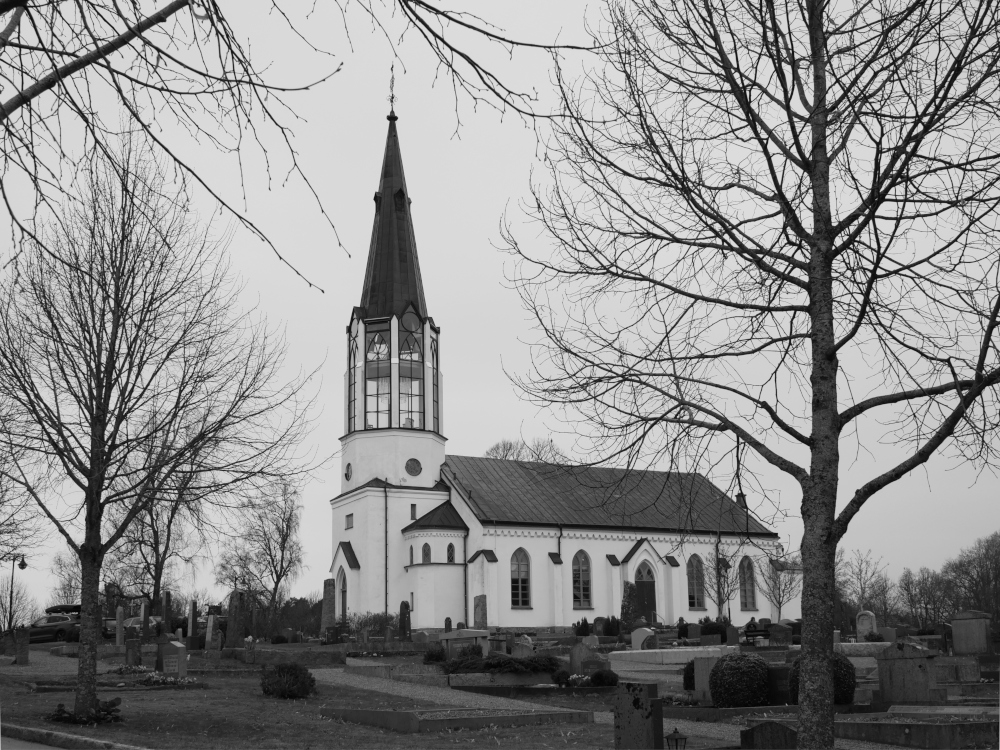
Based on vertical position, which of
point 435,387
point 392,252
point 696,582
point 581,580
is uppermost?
point 392,252

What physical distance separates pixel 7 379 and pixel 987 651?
83.2ft

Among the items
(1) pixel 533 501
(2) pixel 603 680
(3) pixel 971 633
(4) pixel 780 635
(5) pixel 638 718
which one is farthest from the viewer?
(1) pixel 533 501

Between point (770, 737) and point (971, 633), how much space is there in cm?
1944

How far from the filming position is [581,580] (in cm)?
4572

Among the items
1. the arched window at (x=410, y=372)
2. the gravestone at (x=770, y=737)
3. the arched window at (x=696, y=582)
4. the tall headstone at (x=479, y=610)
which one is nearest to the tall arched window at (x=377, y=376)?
the arched window at (x=410, y=372)

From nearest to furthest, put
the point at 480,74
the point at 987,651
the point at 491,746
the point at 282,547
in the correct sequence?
the point at 480,74 → the point at 491,746 → the point at 987,651 → the point at 282,547

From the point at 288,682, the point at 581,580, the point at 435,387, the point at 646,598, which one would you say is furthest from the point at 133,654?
the point at 581,580

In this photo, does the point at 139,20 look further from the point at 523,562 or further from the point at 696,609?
the point at 696,609

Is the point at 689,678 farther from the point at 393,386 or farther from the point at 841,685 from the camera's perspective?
the point at 393,386

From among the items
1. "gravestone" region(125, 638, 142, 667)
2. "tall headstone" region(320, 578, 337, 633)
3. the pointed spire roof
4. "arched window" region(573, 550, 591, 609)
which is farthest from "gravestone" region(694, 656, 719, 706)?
the pointed spire roof

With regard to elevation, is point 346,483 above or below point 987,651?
above

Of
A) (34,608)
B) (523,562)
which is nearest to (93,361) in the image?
(523,562)

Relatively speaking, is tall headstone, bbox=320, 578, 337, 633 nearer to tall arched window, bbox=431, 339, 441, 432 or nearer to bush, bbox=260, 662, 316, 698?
tall arched window, bbox=431, 339, 441, 432

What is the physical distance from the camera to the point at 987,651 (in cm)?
2656
